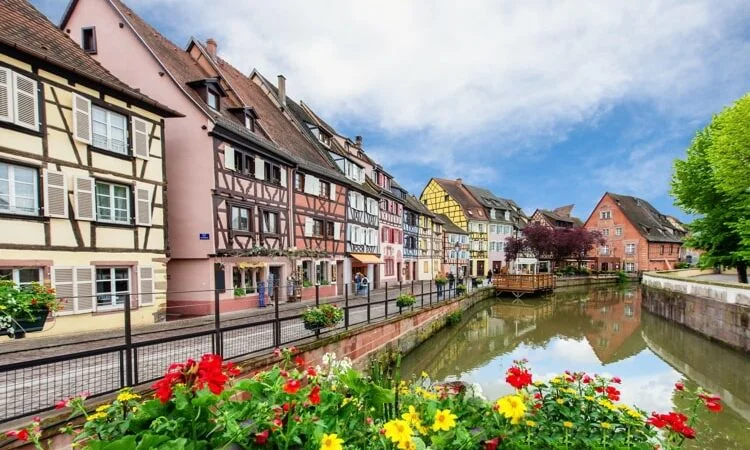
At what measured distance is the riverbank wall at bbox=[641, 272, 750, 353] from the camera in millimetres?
14242

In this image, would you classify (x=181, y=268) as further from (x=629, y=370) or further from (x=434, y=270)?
(x=434, y=270)

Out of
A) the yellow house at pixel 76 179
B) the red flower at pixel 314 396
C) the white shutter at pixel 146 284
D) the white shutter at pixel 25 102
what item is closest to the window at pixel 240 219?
the yellow house at pixel 76 179

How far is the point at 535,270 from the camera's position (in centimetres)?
5406

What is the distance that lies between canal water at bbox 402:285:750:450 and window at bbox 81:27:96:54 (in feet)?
55.2

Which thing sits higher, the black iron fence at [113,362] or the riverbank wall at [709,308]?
the black iron fence at [113,362]

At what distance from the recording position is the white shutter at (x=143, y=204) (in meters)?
12.4

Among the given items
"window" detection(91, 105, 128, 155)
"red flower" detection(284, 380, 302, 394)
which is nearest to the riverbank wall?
"red flower" detection(284, 380, 302, 394)

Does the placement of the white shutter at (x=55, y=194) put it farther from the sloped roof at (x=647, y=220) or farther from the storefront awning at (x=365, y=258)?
the sloped roof at (x=647, y=220)

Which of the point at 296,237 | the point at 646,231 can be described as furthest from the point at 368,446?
the point at 646,231

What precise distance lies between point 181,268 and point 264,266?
3.37 meters

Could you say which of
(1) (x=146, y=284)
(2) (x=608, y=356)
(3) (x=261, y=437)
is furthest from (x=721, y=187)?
(1) (x=146, y=284)

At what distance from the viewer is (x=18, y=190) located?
959 cm

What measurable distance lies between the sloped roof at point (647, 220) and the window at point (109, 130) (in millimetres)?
61807

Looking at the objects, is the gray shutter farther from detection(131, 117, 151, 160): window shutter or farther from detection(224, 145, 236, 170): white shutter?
detection(224, 145, 236, 170): white shutter
